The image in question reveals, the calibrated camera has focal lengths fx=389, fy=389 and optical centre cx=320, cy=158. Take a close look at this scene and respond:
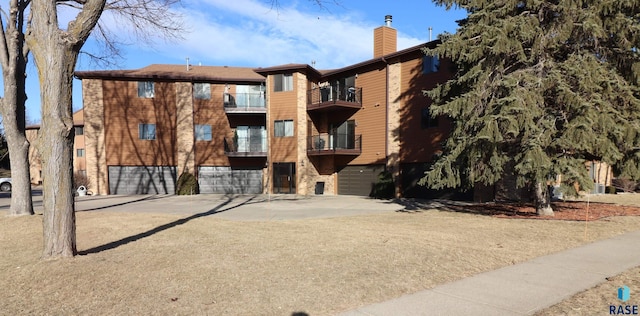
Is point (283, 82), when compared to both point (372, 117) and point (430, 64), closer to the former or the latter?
point (372, 117)

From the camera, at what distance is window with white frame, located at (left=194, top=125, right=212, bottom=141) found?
1093 inches

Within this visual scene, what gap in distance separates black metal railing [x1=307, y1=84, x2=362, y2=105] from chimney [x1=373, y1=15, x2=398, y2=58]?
8.94 ft

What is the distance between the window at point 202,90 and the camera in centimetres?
2769

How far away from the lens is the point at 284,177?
26781 mm

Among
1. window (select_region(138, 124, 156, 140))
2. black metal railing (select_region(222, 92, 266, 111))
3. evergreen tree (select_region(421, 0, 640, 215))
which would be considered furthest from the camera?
window (select_region(138, 124, 156, 140))

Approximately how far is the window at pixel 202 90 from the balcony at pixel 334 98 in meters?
7.25

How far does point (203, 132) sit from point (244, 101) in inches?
148

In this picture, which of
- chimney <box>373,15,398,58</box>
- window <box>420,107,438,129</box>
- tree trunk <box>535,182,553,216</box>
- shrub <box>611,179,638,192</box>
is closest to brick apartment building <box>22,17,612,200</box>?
chimney <box>373,15,398,58</box>

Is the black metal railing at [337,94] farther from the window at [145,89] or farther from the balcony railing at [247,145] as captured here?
the window at [145,89]

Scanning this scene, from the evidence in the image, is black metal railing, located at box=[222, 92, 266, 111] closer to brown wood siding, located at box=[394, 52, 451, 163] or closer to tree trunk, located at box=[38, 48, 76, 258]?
brown wood siding, located at box=[394, 52, 451, 163]

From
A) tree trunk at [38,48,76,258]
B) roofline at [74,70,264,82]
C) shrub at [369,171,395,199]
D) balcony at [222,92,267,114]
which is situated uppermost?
roofline at [74,70,264,82]

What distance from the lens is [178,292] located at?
4.86 meters

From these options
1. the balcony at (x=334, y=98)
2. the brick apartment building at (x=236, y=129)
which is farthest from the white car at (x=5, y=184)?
the balcony at (x=334, y=98)

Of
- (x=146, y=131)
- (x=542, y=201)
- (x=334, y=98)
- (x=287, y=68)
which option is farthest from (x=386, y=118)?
(x=146, y=131)
